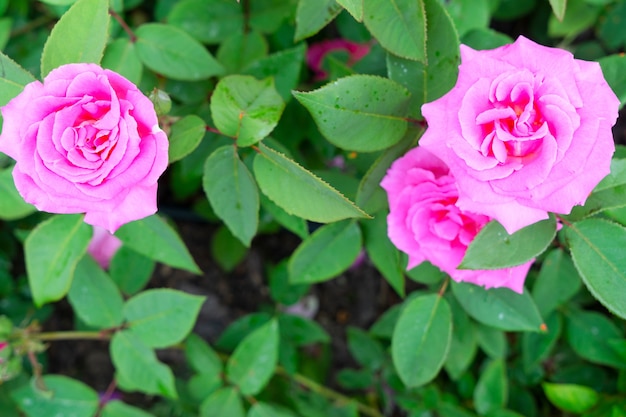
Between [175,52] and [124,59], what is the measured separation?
0.08 m

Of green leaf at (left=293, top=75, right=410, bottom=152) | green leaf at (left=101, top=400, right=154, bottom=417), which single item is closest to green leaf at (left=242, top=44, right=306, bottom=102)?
green leaf at (left=293, top=75, right=410, bottom=152)

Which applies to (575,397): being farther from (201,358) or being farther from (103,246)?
(103,246)

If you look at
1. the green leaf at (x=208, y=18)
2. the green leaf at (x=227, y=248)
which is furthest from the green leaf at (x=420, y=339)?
the green leaf at (x=227, y=248)

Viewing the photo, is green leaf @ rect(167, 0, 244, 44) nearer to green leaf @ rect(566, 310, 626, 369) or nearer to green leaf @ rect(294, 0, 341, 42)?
green leaf @ rect(294, 0, 341, 42)

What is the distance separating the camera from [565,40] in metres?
1.61

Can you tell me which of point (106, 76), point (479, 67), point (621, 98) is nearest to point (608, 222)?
point (621, 98)

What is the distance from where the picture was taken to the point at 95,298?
3.50 feet

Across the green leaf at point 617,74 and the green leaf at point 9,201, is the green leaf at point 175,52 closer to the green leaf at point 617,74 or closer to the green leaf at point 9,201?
the green leaf at point 9,201

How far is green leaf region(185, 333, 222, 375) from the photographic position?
116 centimetres

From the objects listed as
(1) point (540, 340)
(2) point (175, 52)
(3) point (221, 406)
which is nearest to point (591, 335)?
(1) point (540, 340)

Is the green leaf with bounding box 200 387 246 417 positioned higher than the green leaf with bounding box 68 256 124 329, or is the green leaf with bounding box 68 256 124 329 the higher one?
the green leaf with bounding box 68 256 124 329

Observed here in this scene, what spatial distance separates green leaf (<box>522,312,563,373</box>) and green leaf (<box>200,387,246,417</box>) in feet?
1.87

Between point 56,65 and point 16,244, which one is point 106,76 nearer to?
point 56,65

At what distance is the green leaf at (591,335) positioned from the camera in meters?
1.15
